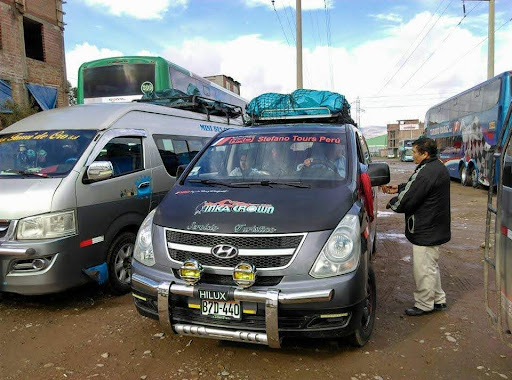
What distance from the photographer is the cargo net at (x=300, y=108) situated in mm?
5914

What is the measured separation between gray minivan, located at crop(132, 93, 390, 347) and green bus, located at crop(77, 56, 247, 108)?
7.68m

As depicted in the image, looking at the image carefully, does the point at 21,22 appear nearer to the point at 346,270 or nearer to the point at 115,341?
the point at 115,341

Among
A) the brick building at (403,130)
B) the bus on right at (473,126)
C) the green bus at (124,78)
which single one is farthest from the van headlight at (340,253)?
the brick building at (403,130)

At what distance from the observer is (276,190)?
11.5 feet

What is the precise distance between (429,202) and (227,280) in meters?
2.23

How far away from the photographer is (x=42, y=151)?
15.6 feet

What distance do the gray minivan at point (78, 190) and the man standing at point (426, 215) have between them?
10.4ft

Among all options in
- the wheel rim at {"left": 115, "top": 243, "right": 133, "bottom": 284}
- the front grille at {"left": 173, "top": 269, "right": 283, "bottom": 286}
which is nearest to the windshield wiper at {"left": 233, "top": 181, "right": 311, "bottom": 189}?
the front grille at {"left": 173, "top": 269, "right": 283, "bottom": 286}

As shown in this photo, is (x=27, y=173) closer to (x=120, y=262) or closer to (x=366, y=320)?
(x=120, y=262)

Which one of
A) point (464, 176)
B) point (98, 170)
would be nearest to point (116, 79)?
point (98, 170)

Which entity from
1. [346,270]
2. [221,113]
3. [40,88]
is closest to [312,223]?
[346,270]

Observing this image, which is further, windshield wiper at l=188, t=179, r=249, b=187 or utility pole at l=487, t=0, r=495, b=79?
utility pole at l=487, t=0, r=495, b=79

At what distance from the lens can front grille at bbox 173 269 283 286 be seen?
293cm

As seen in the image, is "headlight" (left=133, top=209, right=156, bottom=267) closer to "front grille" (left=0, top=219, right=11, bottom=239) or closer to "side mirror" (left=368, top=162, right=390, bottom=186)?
"front grille" (left=0, top=219, right=11, bottom=239)
